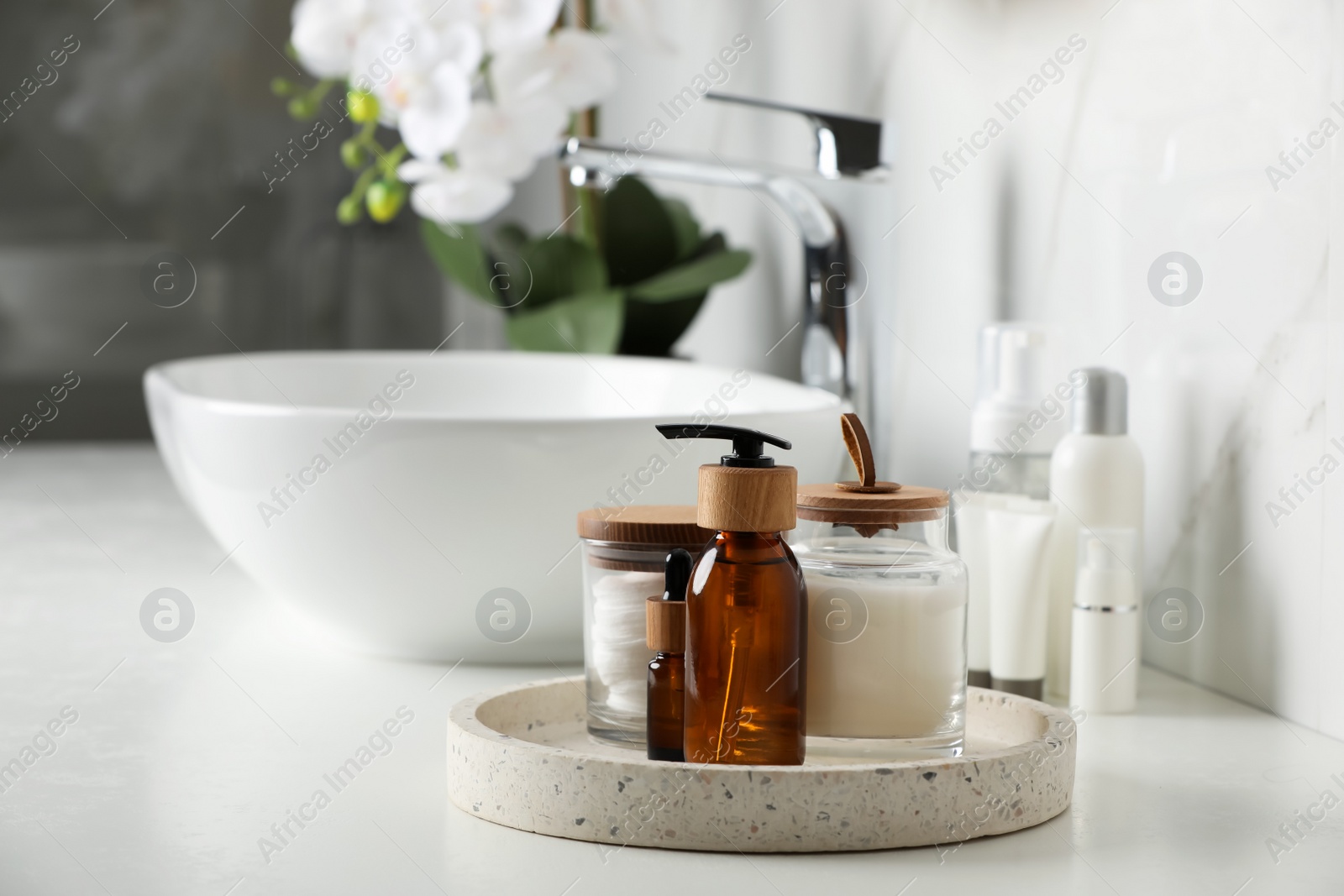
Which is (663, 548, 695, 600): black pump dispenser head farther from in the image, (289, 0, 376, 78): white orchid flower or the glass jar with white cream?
(289, 0, 376, 78): white orchid flower

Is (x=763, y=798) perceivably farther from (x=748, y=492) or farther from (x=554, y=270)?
(x=554, y=270)

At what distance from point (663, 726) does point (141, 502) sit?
1058 mm

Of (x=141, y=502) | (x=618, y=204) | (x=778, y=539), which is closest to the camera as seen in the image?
(x=778, y=539)

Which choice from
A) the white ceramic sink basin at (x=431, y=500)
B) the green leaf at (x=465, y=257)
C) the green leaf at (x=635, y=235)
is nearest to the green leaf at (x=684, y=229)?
the green leaf at (x=635, y=235)

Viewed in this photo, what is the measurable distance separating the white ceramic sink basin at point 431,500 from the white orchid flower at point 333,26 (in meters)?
0.29

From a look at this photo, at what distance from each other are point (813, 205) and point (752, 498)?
0.49 metres

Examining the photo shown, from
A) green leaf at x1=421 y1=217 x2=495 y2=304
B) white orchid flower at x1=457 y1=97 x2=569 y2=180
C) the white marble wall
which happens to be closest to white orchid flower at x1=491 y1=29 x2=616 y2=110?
white orchid flower at x1=457 y1=97 x2=569 y2=180

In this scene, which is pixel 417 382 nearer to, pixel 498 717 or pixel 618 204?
pixel 618 204

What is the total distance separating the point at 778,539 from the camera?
Result: 47 centimetres

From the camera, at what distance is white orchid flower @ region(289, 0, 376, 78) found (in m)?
0.91

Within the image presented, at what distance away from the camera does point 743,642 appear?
463 millimetres

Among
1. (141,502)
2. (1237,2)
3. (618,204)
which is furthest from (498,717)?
(141,502)

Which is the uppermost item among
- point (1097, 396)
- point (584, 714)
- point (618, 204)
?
point (618, 204)

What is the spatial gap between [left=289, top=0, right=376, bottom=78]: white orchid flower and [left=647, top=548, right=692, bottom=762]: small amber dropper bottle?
1.89 feet
